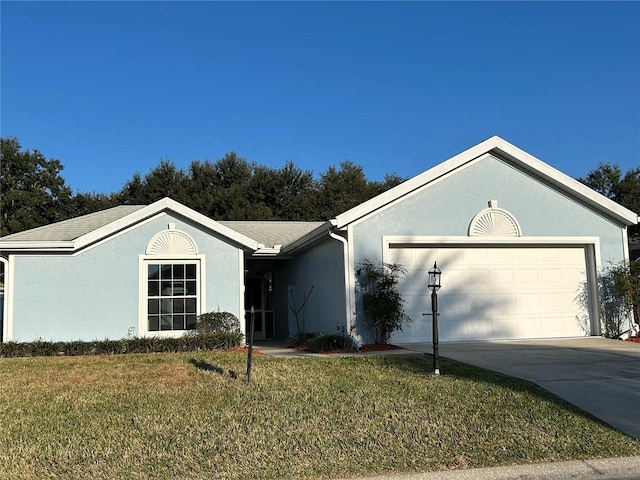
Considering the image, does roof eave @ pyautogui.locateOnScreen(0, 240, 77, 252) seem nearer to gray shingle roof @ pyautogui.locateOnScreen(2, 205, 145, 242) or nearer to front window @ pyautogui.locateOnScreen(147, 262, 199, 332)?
gray shingle roof @ pyautogui.locateOnScreen(2, 205, 145, 242)

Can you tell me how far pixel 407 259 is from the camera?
1347 cm

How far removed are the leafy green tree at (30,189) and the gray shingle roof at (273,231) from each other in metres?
22.6

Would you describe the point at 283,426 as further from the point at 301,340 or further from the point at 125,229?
the point at 125,229

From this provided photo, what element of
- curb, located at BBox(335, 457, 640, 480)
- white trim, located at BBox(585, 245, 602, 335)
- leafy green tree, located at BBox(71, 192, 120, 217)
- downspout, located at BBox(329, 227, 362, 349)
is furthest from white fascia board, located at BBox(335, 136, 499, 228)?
leafy green tree, located at BBox(71, 192, 120, 217)

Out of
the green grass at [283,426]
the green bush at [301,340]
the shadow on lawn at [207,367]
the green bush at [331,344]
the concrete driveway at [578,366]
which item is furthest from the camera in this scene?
the green bush at [301,340]

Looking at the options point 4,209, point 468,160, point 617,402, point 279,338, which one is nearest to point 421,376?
point 617,402

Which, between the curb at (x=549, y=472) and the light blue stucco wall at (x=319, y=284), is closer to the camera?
the curb at (x=549, y=472)

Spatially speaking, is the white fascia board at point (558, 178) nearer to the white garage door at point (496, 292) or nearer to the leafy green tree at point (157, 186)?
the white garage door at point (496, 292)

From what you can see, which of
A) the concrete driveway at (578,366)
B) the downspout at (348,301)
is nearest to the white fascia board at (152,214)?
the downspout at (348,301)

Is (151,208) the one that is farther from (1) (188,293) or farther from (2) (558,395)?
(2) (558,395)

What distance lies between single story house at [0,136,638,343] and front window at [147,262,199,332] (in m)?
0.03

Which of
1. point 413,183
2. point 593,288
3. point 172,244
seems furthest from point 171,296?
point 593,288

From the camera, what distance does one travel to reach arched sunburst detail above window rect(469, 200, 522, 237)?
13.7m

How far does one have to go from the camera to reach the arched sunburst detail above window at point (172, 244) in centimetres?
1391
